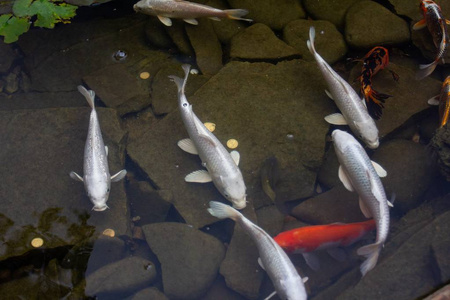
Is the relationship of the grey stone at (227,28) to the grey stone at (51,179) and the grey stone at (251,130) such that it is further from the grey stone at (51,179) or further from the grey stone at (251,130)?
the grey stone at (51,179)

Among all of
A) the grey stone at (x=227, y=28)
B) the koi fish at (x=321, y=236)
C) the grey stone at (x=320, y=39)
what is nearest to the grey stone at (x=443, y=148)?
the koi fish at (x=321, y=236)

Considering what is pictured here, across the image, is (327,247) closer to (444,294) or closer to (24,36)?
(444,294)

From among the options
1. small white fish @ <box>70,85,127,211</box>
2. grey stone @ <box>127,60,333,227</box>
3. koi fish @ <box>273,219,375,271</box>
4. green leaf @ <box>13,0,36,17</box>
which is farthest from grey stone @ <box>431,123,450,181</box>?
green leaf @ <box>13,0,36,17</box>

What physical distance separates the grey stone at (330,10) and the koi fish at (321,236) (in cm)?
306

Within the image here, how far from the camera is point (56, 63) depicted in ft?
19.2

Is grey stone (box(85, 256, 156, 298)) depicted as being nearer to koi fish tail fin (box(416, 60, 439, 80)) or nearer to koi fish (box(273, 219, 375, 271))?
koi fish (box(273, 219, 375, 271))

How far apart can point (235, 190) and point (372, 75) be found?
2.45m

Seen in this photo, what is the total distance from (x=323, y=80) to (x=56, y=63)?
12.7 ft

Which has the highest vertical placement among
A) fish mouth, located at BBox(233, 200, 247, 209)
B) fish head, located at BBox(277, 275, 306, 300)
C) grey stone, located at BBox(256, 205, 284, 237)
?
fish mouth, located at BBox(233, 200, 247, 209)

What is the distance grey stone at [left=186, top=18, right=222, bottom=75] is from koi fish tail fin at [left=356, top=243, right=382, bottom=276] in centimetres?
307

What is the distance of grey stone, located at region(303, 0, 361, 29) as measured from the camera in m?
5.78

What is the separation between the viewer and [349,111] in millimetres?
4621

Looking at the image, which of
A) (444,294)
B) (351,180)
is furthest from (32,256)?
(444,294)

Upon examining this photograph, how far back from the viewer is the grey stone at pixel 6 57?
5.98 m
